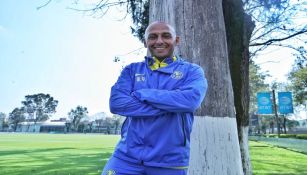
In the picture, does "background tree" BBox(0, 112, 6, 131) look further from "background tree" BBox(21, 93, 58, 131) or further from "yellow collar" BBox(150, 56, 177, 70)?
"yellow collar" BBox(150, 56, 177, 70)

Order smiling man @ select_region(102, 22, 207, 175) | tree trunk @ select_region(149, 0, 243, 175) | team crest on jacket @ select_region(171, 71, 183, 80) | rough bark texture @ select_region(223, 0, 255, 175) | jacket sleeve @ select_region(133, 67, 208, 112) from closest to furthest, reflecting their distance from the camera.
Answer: smiling man @ select_region(102, 22, 207, 175), jacket sleeve @ select_region(133, 67, 208, 112), team crest on jacket @ select_region(171, 71, 183, 80), tree trunk @ select_region(149, 0, 243, 175), rough bark texture @ select_region(223, 0, 255, 175)

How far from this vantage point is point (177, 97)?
2205mm

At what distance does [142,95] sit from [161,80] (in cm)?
20

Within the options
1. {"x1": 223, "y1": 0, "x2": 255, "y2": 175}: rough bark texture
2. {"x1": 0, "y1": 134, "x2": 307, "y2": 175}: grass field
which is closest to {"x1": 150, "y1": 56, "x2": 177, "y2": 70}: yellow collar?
{"x1": 223, "y1": 0, "x2": 255, "y2": 175}: rough bark texture

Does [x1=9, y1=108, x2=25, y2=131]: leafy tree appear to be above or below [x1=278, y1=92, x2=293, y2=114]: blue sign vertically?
above

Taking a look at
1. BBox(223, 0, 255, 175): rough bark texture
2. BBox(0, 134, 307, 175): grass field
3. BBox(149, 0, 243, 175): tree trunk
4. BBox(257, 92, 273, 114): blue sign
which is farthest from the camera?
BBox(257, 92, 273, 114): blue sign

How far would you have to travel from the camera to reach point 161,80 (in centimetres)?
237

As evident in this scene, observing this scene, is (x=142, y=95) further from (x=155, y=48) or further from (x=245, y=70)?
(x=245, y=70)

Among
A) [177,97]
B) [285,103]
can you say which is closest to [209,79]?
[177,97]

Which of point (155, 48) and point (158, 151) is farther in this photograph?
point (155, 48)

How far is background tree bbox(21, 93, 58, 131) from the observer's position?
354 feet

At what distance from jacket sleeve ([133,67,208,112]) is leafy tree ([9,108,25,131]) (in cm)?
11283

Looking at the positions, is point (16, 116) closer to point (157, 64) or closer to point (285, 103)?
point (285, 103)

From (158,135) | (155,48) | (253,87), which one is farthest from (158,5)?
(253,87)
